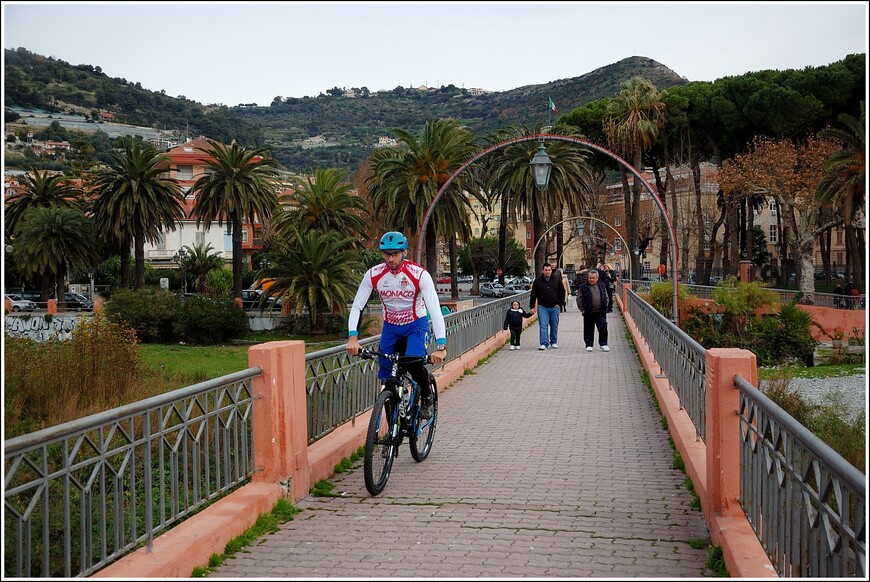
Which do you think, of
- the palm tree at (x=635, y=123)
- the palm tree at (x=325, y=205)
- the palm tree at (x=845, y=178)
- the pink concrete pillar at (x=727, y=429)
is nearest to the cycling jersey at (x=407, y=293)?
the pink concrete pillar at (x=727, y=429)

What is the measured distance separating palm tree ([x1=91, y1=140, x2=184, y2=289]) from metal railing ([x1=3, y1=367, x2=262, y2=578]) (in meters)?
45.6

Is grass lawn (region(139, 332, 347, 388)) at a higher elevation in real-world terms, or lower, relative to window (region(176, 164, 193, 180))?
lower

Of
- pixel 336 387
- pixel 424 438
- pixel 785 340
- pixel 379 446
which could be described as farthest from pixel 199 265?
pixel 379 446

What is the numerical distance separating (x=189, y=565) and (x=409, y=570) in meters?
1.26

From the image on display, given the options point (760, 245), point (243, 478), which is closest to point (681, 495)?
point (243, 478)

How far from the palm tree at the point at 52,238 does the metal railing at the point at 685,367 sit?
156 feet

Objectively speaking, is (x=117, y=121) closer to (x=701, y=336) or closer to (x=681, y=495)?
(x=701, y=336)

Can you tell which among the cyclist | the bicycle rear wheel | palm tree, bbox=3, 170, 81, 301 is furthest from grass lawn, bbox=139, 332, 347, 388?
the cyclist

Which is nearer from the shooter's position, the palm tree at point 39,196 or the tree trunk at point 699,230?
the palm tree at point 39,196

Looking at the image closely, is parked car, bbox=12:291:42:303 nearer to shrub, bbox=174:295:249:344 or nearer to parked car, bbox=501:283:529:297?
shrub, bbox=174:295:249:344

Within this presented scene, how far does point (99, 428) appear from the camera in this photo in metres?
4.67

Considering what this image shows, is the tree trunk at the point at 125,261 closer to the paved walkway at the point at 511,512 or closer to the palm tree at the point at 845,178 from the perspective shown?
the palm tree at the point at 845,178

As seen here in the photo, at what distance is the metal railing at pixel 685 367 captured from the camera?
8.14 metres

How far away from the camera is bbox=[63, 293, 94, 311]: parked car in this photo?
217 ft
